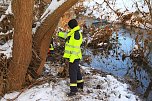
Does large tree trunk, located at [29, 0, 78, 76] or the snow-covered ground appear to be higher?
large tree trunk, located at [29, 0, 78, 76]

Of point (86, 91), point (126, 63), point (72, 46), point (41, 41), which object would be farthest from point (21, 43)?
point (126, 63)

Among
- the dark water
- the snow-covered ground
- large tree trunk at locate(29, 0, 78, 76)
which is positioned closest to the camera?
the snow-covered ground

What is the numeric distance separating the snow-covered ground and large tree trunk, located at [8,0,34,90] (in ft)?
1.16

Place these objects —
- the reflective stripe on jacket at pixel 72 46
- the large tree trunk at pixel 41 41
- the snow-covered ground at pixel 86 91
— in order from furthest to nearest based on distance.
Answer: the large tree trunk at pixel 41 41
the snow-covered ground at pixel 86 91
the reflective stripe on jacket at pixel 72 46

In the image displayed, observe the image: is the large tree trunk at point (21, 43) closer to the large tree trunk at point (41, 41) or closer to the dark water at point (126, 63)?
the large tree trunk at point (41, 41)

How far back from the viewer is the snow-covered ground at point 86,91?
752 cm

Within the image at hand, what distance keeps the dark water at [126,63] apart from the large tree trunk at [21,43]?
3512mm

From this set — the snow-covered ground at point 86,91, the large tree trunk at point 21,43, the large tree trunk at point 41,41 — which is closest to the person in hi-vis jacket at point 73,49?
the snow-covered ground at point 86,91

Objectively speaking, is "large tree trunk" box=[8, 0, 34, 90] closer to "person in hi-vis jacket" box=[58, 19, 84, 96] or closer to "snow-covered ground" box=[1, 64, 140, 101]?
"snow-covered ground" box=[1, 64, 140, 101]

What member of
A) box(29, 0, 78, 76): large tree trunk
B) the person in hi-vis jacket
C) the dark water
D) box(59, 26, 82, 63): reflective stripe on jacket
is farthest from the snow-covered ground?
the dark water

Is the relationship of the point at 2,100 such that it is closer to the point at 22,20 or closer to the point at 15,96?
the point at 15,96

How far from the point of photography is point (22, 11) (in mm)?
7363

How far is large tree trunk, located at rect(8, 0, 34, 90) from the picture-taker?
7.38 meters

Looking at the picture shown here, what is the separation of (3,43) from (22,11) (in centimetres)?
212
